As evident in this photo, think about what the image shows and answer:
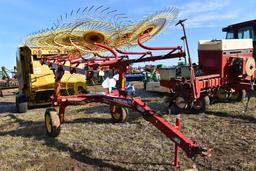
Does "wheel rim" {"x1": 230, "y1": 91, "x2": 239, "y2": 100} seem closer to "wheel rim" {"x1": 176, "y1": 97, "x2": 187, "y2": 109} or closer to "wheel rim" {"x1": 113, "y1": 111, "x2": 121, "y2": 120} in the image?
"wheel rim" {"x1": 176, "y1": 97, "x2": 187, "y2": 109}

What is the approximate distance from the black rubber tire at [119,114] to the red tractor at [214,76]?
134 centimetres

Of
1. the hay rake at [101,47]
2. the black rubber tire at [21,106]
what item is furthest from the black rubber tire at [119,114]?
the black rubber tire at [21,106]

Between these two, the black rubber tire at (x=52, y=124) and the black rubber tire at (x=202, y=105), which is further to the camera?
the black rubber tire at (x=202, y=105)

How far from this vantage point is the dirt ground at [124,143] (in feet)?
18.1

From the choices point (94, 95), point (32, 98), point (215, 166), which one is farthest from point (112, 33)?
point (32, 98)

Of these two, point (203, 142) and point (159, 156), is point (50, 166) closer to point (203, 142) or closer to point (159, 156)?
point (159, 156)

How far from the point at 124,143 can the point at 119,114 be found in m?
1.89

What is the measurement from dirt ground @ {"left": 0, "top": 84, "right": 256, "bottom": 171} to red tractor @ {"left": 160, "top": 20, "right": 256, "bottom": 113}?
1.34 feet

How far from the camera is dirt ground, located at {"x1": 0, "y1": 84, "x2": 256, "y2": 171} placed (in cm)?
553

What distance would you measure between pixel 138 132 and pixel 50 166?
224 cm

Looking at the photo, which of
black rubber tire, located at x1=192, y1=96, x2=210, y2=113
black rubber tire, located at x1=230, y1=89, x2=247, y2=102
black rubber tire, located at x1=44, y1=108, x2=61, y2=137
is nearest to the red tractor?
black rubber tire, located at x1=192, y1=96, x2=210, y2=113

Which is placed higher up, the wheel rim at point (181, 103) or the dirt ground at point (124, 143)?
the wheel rim at point (181, 103)

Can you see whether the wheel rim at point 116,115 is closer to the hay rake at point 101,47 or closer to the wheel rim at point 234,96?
the hay rake at point 101,47

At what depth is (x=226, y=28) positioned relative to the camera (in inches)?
552
